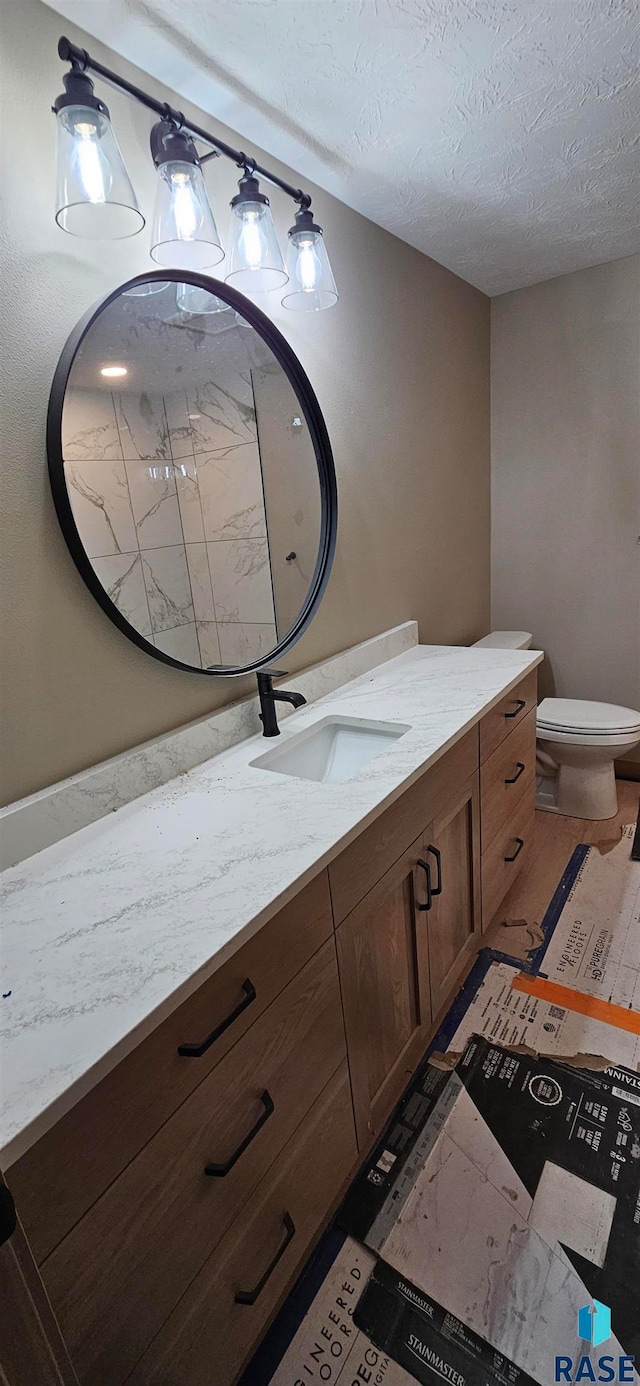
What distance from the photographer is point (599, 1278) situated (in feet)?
3.55

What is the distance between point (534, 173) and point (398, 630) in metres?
1.33

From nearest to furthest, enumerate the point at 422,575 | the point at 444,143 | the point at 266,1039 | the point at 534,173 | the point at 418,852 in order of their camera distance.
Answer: the point at 266,1039, the point at 418,852, the point at 444,143, the point at 534,173, the point at 422,575

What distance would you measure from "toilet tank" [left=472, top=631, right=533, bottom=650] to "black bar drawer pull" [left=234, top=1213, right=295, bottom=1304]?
214 cm

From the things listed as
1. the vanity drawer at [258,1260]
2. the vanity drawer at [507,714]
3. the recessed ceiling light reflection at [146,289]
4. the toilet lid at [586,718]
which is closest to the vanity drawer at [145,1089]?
the vanity drawer at [258,1260]

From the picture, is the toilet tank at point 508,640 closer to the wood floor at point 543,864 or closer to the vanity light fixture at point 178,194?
the wood floor at point 543,864

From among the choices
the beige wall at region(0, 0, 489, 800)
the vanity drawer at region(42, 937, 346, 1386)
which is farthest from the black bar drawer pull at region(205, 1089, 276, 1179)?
the beige wall at region(0, 0, 489, 800)

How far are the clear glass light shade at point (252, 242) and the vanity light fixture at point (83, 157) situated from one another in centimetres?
35

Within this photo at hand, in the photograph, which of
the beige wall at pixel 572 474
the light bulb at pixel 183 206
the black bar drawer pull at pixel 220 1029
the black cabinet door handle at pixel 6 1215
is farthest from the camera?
the beige wall at pixel 572 474

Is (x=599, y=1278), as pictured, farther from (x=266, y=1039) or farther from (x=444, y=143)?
(x=444, y=143)

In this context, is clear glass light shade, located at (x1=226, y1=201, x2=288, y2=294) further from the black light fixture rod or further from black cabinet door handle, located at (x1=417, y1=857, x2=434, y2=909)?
→ black cabinet door handle, located at (x1=417, y1=857, x2=434, y2=909)

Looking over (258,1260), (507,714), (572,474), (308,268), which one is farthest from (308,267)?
(258,1260)

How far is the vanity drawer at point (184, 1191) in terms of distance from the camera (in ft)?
2.16

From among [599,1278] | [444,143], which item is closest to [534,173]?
[444,143]

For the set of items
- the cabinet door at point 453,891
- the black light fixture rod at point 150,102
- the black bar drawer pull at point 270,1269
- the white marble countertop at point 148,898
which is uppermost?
the black light fixture rod at point 150,102
